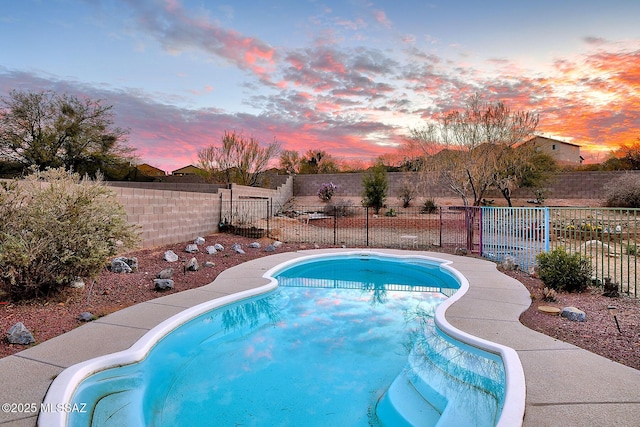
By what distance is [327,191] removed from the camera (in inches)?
1049

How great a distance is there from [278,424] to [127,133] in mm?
26306

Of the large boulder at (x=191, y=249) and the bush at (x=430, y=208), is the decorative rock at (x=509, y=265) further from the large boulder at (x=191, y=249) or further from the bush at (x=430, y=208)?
the bush at (x=430, y=208)

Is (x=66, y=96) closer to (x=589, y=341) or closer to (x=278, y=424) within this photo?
(x=278, y=424)

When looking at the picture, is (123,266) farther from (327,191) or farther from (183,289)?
(327,191)

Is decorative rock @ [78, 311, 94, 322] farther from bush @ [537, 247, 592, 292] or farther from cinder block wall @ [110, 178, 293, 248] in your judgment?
bush @ [537, 247, 592, 292]

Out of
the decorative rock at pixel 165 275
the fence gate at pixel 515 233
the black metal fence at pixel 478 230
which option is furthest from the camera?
the fence gate at pixel 515 233

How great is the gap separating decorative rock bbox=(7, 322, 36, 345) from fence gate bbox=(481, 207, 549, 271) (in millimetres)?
9073

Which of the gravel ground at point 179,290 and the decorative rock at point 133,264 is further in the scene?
the decorative rock at point 133,264

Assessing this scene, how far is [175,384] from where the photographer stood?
3.68 meters

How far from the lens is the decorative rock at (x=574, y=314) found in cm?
479

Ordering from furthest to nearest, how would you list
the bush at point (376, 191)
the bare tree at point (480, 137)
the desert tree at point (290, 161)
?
the desert tree at point (290, 161) < the bush at point (376, 191) < the bare tree at point (480, 137)

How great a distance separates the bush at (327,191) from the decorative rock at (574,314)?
70.9ft

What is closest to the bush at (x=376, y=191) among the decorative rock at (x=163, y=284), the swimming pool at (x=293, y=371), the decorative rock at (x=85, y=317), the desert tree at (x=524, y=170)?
the desert tree at (x=524, y=170)

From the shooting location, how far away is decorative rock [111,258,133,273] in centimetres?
724
